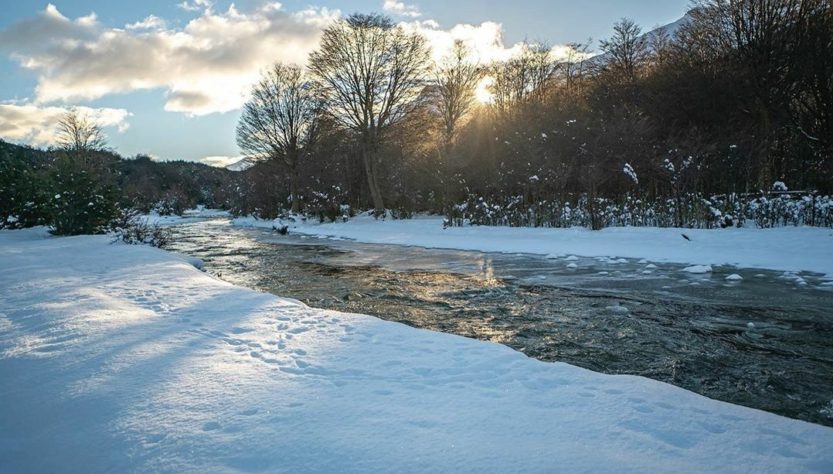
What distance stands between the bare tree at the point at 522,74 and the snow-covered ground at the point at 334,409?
106 ft

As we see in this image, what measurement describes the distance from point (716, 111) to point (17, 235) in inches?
1115

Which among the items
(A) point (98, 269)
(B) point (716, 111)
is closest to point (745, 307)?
(A) point (98, 269)

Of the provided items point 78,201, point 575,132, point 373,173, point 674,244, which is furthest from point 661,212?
point 78,201

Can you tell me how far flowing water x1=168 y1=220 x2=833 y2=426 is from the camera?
3488mm

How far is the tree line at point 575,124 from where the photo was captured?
14.7 metres

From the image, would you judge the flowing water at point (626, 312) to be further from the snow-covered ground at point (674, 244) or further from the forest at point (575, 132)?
the forest at point (575, 132)

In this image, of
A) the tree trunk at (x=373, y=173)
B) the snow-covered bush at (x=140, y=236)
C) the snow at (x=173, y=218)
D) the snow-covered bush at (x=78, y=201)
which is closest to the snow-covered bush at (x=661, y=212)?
the tree trunk at (x=373, y=173)

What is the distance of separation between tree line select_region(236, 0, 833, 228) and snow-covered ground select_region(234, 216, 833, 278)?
5.67 ft

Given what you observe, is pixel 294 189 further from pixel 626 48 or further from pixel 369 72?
pixel 626 48

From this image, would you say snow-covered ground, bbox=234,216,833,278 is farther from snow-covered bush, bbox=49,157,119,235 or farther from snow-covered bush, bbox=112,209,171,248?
snow-covered bush, bbox=49,157,119,235

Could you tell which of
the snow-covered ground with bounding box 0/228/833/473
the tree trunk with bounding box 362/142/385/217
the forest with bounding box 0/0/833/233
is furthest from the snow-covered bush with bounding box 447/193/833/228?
the snow-covered ground with bounding box 0/228/833/473

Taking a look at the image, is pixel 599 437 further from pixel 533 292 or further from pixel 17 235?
pixel 17 235

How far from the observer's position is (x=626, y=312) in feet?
17.9

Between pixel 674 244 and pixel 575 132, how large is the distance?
8968mm
